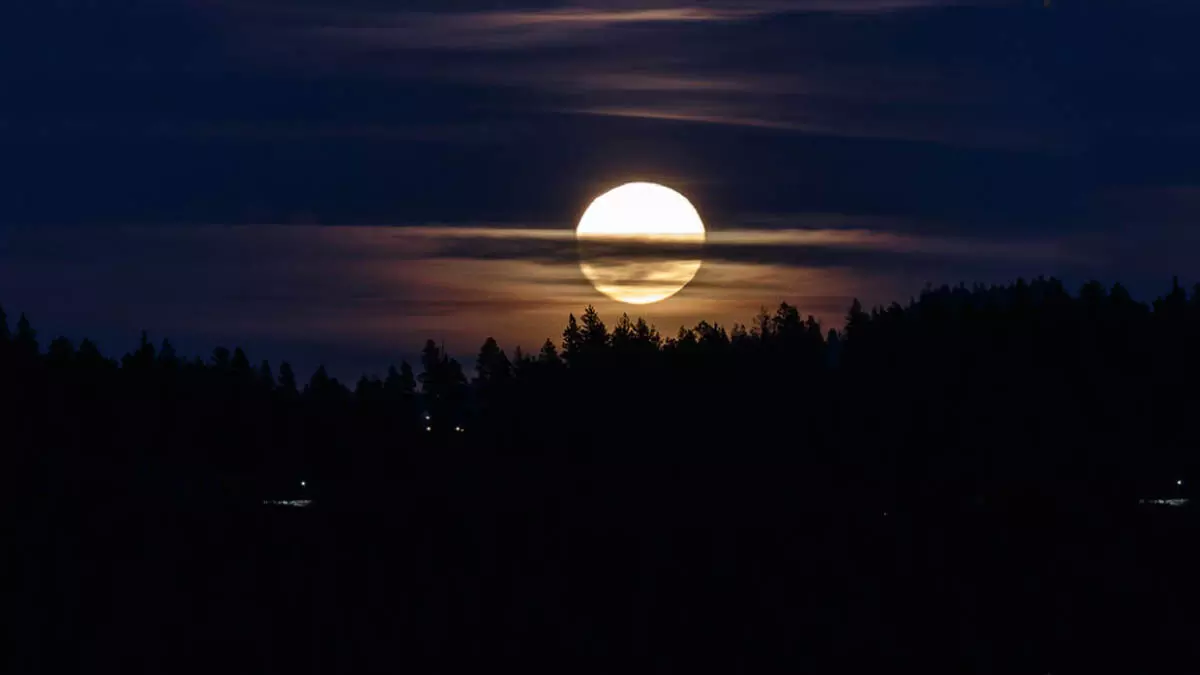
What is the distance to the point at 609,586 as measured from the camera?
11538cm

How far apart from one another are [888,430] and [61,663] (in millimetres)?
89415

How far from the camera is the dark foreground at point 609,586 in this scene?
97.3 m

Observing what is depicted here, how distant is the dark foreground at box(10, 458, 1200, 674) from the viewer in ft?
319

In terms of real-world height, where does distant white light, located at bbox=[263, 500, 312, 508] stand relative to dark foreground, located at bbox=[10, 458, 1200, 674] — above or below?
above

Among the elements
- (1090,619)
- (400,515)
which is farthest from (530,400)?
(1090,619)

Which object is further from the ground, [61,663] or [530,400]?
[530,400]

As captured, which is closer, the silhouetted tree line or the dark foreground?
the dark foreground

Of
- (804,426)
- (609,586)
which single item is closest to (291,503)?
(804,426)

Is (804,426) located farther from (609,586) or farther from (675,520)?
(609,586)

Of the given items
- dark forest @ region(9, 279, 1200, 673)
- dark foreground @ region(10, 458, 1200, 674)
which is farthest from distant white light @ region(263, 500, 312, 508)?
dark foreground @ region(10, 458, 1200, 674)

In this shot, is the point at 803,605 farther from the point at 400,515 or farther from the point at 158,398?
the point at 158,398

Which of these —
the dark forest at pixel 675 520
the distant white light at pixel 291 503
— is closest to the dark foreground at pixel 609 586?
the dark forest at pixel 675 520

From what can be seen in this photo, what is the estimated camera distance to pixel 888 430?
176 m

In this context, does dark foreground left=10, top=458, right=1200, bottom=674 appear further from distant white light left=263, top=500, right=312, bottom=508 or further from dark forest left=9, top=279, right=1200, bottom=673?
distant white light left=263, top=500, right=312, bottom=508
